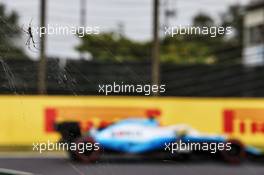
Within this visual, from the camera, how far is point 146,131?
727 centimetres

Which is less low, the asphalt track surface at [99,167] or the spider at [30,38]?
the spider at [30,38]

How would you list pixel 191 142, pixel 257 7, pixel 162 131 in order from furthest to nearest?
pixel 257 7 → pixel 162 131 → pixel 191 142

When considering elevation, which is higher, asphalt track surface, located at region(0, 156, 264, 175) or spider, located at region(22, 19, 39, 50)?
spider, located at region(22, 19, 39, 50)

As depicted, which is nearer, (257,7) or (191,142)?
(191,142)

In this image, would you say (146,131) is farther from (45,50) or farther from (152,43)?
(45,50)

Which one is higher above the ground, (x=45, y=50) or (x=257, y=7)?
(x=257, y=7)

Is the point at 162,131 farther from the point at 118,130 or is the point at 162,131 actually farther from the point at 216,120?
the point at 216,120

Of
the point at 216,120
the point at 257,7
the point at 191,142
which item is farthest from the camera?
the point at 257,7

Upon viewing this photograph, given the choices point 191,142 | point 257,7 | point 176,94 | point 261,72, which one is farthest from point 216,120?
point 257,7

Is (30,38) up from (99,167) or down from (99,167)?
up

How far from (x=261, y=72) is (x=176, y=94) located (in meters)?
1.55

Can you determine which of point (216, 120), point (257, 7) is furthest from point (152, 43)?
point (257, 7)

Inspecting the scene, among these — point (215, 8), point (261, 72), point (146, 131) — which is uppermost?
point (215, 8)

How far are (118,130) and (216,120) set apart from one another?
1.86m
